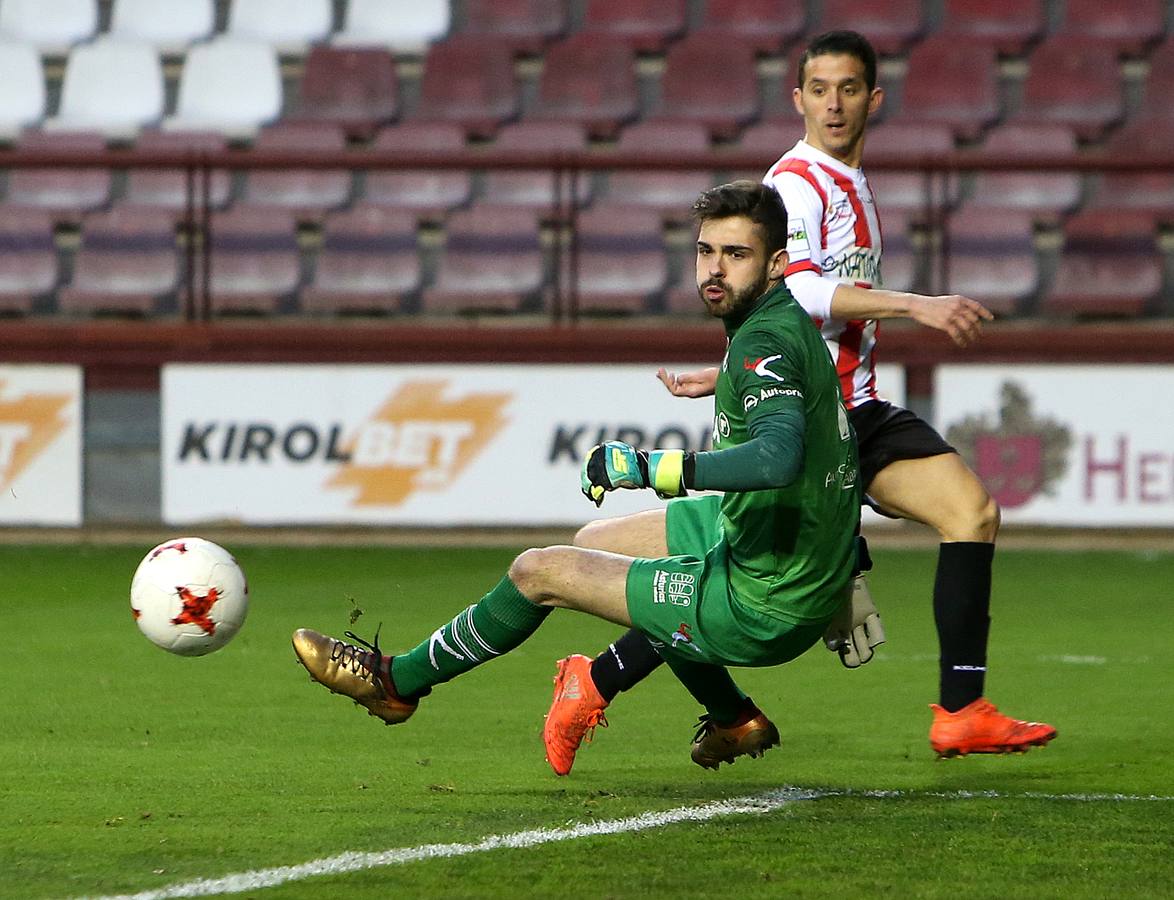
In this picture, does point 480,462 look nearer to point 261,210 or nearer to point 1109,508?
point 261,210

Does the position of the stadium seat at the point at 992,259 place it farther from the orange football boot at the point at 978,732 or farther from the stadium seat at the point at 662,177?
the orange football boot at the point at 978,732

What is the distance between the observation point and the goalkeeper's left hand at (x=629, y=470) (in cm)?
401

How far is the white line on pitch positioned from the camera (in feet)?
12.3

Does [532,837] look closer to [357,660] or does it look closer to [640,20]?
[357,660]

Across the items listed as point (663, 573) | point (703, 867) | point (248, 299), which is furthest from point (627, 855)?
point (248, 299)

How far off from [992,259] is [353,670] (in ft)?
A: 27.2

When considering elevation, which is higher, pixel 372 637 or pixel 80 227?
pixel 80 227

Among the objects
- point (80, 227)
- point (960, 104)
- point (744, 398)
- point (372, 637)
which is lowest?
point (372, 637)

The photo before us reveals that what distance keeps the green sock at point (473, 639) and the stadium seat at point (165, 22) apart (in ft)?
37.4

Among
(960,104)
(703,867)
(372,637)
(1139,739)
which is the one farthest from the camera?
(960,104)

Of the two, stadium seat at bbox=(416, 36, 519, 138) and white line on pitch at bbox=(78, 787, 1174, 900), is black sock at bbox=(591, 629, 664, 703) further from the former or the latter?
stadium seat at bbox=(416, 36, 519, 138)

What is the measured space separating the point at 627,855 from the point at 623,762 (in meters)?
1.19

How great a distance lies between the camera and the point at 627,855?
408 cm

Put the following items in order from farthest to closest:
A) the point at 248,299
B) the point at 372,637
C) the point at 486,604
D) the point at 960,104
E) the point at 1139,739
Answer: the point at 960,104, the point at 248,299, the point at 372,637, the point at 1139,739, the point at 486,604
